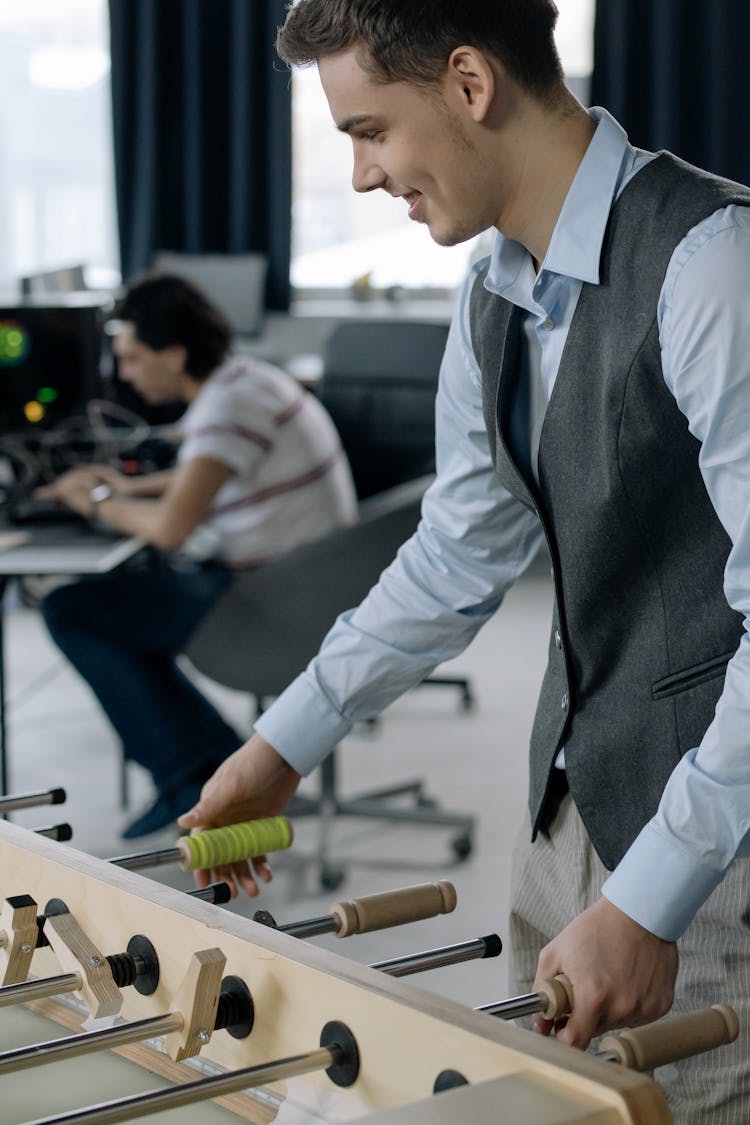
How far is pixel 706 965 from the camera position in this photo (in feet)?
4.26

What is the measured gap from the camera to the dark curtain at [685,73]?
570cm

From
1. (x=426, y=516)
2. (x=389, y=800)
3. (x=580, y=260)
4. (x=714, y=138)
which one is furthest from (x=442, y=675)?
(x=580, y=260)

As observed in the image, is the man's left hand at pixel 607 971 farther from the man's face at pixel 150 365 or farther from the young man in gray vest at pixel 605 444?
the man's face at pixel 150 365

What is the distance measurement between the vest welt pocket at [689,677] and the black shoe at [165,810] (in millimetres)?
2070

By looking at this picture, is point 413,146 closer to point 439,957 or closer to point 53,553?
point 439,957

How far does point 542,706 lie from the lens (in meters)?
1.38

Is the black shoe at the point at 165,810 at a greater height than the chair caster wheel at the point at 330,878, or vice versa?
the black shoe at the point at 165,810

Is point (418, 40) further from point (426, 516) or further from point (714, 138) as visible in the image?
point (714, 138)

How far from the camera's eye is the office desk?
2.95m

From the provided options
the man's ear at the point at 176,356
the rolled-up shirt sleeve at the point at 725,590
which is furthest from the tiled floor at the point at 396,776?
the rolled-up shirt sleeve at the point at 725,590

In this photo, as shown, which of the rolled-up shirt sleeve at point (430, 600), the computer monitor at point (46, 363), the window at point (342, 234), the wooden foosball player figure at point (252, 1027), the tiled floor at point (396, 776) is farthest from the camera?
the window at point (342, 234)

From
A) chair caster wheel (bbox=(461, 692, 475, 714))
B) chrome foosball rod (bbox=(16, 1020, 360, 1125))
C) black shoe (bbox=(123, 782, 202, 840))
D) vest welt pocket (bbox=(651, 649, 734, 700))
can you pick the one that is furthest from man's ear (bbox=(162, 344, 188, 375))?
chrome foosball rod (bbox=(16, 1020, 360, 1125))

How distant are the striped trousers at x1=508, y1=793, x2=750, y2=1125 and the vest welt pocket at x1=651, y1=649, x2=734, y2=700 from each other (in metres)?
0.17

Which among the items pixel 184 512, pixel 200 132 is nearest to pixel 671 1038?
pixel 184 512
